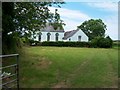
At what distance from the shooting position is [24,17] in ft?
33.3

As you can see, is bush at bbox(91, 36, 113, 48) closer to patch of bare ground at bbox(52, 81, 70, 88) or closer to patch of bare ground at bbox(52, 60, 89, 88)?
patch of bare ground at bbox(52, 60, 89, 88)

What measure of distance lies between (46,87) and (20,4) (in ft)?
12.2

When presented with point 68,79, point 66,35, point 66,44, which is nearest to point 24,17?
point 68,79

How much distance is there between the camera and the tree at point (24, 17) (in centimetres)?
988

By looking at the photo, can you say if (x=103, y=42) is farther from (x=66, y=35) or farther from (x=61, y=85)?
(x=61, y=85)

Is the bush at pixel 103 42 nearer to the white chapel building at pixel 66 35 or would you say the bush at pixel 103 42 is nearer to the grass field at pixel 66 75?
the white chapel building at pixel 66 35

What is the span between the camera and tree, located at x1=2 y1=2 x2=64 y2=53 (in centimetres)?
988

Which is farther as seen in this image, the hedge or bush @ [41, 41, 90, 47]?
bush @ [41, 41, 90, 47]

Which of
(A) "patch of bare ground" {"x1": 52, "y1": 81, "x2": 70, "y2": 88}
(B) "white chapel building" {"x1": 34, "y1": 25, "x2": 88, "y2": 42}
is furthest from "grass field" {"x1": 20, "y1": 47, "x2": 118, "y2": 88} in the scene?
(B) "white chapel building" {"x1": 34, "y1": 25, "x2": 88, "y2": 42}

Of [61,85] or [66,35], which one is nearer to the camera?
[61,85]

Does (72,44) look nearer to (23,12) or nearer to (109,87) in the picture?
(23,12)

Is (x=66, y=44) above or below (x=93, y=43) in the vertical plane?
below

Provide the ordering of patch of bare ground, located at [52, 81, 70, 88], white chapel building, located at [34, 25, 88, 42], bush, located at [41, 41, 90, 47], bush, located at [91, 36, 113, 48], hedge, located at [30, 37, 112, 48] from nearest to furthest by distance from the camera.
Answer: patch of bare ground, located at [52, 81, 70, 88] < bush, located at [91, 36, 113, 48] < hedge, located at [30, 37, 112, 48] < bush, located at [41, 41, 90, 47] < white chapel building, located at [34, 25, 88, 42]

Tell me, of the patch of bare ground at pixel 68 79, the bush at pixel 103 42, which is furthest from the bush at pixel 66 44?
the patch of bare ground at pixel 68 79
